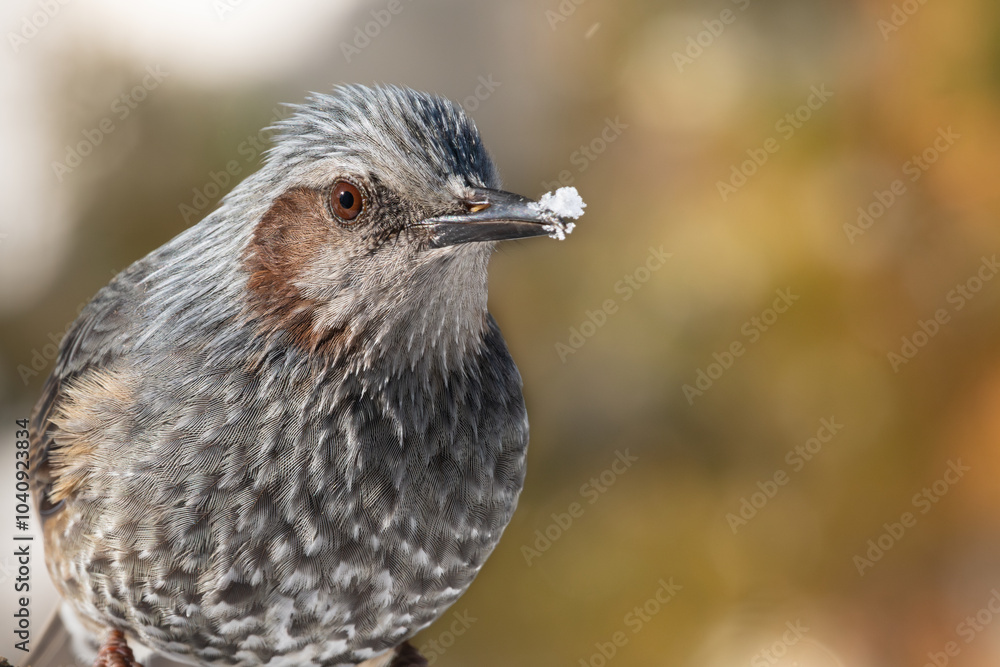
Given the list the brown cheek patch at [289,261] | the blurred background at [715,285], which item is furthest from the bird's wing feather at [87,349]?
the blurred background at [715,285]

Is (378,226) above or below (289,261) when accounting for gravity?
above

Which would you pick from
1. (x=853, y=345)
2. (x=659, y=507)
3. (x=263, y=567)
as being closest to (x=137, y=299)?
(x=263, y=567)

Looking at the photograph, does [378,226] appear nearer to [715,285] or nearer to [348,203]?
[348,203]

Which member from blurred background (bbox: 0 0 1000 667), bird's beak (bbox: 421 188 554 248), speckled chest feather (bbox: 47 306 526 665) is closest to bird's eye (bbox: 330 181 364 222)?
bird's beak (bbox: 421 188 554 248)

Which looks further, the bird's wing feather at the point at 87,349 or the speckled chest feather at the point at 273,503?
the bird's wing feather at the point at 87,349

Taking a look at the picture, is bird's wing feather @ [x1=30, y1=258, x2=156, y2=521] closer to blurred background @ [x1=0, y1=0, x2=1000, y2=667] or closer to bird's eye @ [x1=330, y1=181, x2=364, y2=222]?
bird's eye @ [x1=330, y1=181, x2=364, y2=222]

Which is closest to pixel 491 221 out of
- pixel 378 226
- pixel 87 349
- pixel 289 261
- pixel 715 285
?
pixel 378 226

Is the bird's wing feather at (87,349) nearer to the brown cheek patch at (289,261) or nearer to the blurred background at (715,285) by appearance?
the brown cheek patch at (289,261)

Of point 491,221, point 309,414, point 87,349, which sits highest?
point 491,221

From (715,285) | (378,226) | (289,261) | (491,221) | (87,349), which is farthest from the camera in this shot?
(715,285)
